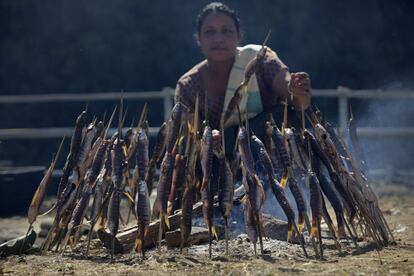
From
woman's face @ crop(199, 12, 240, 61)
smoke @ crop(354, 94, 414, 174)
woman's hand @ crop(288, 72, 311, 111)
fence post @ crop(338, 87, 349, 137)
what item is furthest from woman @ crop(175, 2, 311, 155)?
smoke @ crop(354, 94, 414, 174)

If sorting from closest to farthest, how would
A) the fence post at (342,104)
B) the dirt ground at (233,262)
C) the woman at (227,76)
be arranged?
the dirt ground at (233,262) < the woman at (227,76) < the fence post at (342,104)

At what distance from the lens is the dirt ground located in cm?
387

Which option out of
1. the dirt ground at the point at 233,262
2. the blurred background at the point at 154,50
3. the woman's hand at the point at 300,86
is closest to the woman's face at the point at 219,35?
the woman's hand at the point at 300,86

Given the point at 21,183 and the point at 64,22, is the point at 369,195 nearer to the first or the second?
the point at 21,183

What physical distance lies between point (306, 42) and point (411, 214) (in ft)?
17.1

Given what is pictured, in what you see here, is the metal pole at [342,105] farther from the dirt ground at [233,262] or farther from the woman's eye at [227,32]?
the dirt ground at [233,262]

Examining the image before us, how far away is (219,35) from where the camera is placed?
6.16 meters

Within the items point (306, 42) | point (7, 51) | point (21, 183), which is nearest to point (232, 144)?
Answer: point (21, 183)

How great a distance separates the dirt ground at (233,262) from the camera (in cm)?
387

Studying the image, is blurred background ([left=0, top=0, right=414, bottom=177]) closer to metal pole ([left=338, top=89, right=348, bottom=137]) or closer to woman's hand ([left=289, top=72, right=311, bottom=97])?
metal pole ([left=338, top=89, right=348, bottom=137])

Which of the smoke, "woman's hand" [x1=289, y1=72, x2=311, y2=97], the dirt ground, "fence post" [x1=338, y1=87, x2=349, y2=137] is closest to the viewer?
the dirt ground

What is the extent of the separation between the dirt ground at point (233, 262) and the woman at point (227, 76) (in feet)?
5.47

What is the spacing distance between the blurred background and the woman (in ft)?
16.4

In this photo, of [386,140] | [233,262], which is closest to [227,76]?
[233,262]
